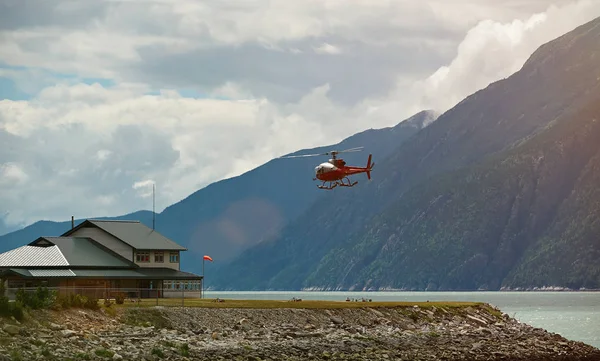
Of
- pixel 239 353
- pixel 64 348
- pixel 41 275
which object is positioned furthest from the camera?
pixel 41 275

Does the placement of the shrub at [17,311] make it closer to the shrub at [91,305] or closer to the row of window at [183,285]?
the shrub at [91,305]

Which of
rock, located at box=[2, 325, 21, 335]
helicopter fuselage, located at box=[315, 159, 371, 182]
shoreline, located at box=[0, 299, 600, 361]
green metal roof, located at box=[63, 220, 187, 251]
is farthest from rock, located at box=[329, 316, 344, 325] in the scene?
green metal roof, located at box=[63, 220, 187, 251]

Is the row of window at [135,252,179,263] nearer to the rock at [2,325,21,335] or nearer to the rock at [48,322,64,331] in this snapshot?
the rock at [48,322,64,331]

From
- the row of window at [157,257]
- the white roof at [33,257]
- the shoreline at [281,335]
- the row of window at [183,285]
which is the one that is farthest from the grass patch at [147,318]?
the row of window at [157,257]

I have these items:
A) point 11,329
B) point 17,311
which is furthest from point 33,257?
point 11,329

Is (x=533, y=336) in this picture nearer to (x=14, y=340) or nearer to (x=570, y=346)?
(x=570, y=346)

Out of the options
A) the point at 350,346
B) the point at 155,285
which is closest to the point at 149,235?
the point at 155,285

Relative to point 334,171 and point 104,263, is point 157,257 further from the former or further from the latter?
point 334,171

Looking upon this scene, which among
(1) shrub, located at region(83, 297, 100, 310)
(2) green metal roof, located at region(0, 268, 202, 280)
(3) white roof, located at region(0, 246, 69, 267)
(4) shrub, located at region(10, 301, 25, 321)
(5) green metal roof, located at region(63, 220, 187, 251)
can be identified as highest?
(5) green metal roof, located at region(63, 220, 187, 251)
